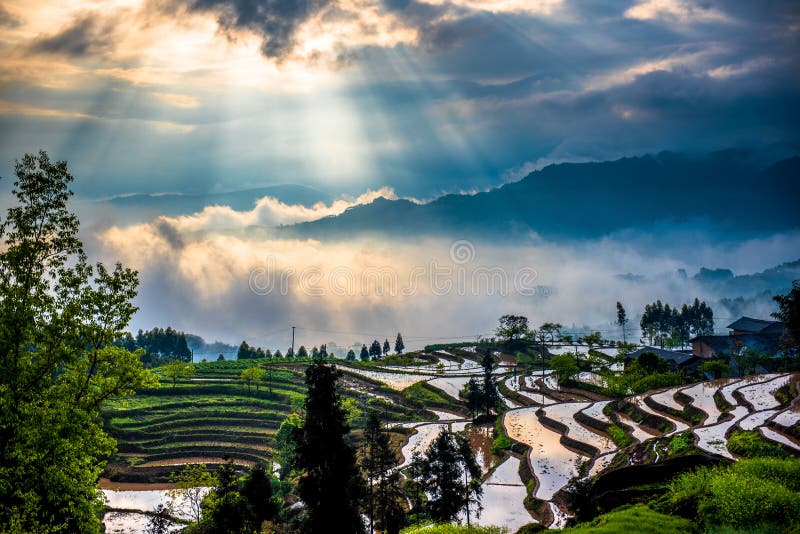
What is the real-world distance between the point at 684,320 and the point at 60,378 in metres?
149

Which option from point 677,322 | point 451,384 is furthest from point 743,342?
point 451,384

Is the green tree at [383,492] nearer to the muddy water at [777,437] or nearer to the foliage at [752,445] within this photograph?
the foliage at [752,445]

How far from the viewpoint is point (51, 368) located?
13.0 m

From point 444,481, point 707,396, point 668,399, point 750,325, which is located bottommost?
point 444,481

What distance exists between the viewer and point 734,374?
8188cm

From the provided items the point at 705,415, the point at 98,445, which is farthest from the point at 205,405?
the point at 98,445

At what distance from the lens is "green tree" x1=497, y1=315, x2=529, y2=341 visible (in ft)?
413

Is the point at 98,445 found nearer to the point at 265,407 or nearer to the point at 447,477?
the point at 447,477

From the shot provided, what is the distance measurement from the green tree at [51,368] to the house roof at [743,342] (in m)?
99.4

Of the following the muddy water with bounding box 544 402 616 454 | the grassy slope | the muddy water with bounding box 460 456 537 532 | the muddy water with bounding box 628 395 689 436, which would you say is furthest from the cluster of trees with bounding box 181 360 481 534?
the muddy water with bounding box 628 395 689 436

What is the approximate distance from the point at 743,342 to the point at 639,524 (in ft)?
309

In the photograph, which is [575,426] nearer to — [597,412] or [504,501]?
[597,412]

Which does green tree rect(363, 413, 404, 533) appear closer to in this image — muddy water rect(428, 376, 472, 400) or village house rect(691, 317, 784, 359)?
muddy water rect(428, 376, 472, 400)

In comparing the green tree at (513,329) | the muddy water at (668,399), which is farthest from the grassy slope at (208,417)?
the green tree at (513,329)
